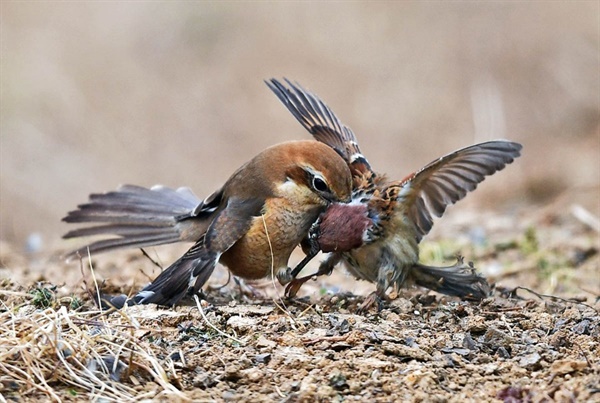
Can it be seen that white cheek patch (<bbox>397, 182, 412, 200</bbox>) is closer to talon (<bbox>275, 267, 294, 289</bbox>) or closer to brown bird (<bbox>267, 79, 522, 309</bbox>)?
brown bird (<bbox>267, 79, 522, 309</bbox>)

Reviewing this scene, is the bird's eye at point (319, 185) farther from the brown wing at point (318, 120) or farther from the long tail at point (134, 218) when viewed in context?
the long tail at point (134, 218)

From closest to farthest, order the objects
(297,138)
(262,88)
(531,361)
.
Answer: (531,361), (297,138), (262,88)

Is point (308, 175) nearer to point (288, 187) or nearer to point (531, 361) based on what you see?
point (288, 187)

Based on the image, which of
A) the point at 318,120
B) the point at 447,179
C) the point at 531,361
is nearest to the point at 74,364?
the point at 531,361

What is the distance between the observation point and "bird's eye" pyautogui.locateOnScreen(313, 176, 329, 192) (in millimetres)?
5730

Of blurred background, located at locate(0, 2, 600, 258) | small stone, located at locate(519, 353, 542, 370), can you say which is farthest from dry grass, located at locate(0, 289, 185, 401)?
blurred background, located at locate(0, 2, 600, 258)

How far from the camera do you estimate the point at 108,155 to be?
47.8 feet

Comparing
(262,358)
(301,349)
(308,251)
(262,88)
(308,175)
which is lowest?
(262,358)

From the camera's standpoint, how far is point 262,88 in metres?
17.0

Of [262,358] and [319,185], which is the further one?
[319,185]

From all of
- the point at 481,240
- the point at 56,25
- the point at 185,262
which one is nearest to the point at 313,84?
the point at 56,25

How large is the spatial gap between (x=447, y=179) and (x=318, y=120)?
1390 millimetres

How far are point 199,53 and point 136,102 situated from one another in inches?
83.8

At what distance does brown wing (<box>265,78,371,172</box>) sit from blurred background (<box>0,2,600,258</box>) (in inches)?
195
